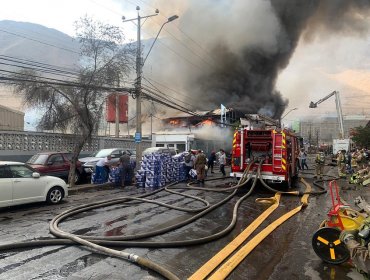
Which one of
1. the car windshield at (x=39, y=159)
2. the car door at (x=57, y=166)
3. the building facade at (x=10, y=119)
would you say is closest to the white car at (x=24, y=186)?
the car windshield at (x=39, y=159)

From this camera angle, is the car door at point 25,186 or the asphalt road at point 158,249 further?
the car door at point 25,186

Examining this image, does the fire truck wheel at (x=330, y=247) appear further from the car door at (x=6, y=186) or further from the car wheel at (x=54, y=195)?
the car wheel at (x=54, y=195)

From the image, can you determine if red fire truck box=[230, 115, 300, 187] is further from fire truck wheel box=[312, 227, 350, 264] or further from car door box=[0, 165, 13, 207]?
fire truck wheel box=[312, 227, 350, 264]

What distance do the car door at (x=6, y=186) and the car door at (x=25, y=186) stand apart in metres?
0.10

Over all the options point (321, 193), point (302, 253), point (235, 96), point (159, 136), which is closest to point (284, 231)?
point (302, 253)

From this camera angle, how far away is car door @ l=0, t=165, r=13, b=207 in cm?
898

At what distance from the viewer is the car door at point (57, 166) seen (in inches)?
578

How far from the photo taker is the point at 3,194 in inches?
354

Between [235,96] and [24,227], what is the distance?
1305 inches

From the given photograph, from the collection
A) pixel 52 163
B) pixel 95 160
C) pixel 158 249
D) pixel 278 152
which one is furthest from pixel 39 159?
pixel 158 249

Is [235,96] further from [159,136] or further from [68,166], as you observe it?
[68,166]

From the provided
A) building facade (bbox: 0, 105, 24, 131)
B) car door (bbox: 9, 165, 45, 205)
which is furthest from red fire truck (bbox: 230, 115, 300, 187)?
building facade (bbox: 0, 105, 24, 131)

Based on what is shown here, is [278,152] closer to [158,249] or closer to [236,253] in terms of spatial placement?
[236,253]

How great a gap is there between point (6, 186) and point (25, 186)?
0.54m
